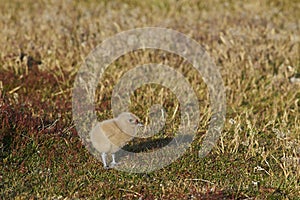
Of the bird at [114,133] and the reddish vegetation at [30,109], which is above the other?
the bird at [114,133]

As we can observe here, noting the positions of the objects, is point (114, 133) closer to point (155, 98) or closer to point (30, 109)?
point (30, 109)

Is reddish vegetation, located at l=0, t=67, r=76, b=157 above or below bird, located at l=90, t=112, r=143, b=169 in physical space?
below

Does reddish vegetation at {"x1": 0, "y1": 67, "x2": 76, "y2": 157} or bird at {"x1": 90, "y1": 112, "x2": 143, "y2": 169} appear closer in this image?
bird at {"x1": 90, "y1": 112, "x2": 143, "y2": 169}

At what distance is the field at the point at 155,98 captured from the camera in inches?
192

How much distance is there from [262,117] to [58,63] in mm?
2982

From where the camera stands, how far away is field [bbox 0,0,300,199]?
488 cm

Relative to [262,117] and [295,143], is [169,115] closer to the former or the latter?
[262,117]

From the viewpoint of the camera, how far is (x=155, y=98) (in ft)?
22.6

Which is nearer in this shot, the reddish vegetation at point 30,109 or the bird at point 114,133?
the bird at point 114,133

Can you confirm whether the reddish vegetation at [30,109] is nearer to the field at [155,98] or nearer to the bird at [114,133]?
the field at [155,98]

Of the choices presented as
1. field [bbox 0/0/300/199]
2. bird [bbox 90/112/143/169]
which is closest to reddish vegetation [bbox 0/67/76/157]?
field [bbox 0/0/300/199]

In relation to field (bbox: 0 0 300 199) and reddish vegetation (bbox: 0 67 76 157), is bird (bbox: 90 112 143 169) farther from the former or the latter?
reddish vegetation (bbox: 0 67 76 157)

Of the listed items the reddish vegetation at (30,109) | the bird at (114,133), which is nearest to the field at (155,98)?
the reddish vegetation at (30,109)

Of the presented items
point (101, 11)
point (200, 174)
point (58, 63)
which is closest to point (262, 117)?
point (200, 174)
